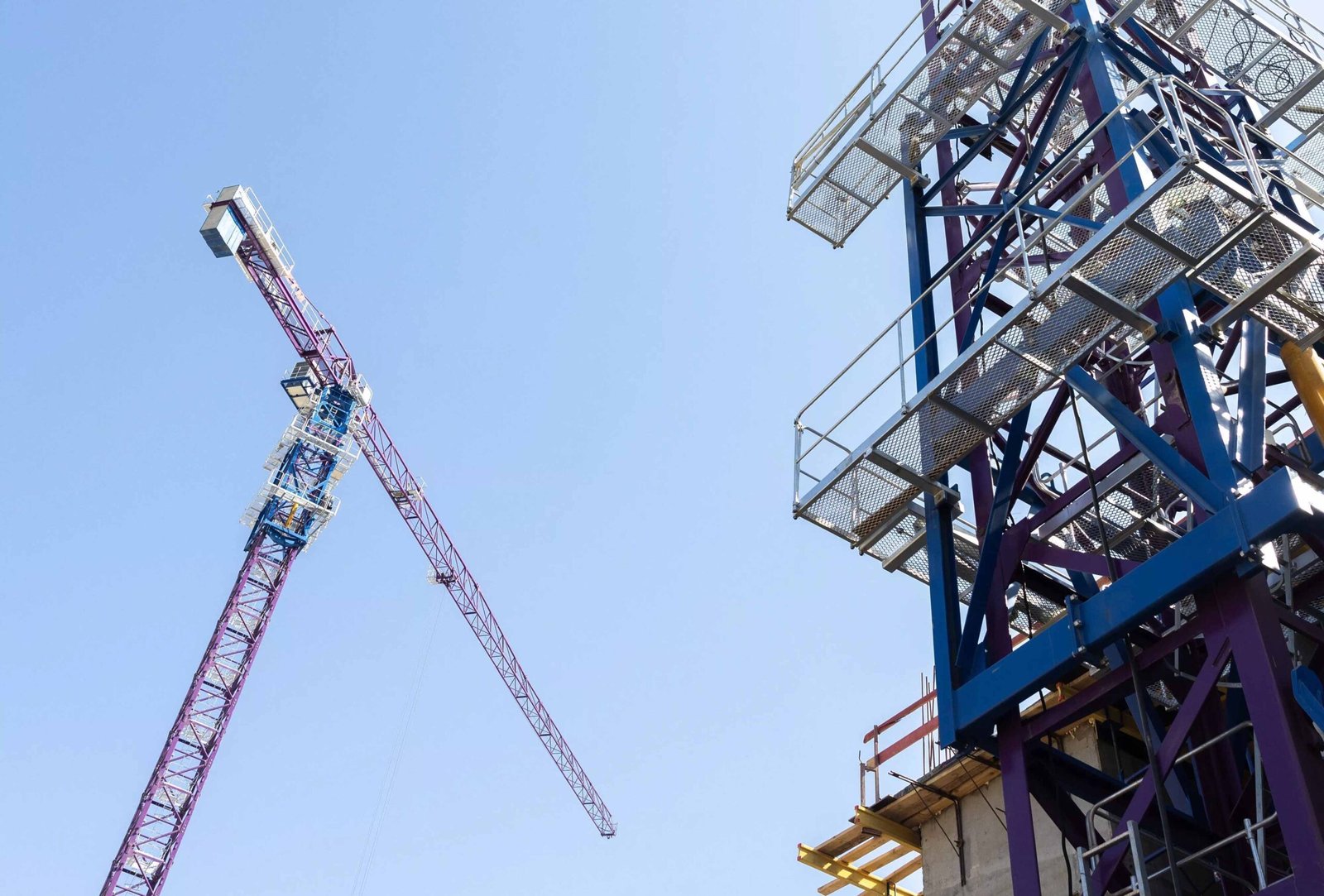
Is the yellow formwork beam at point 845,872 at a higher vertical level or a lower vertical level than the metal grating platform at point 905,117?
lower

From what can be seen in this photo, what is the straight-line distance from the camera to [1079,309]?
1238 centimetres

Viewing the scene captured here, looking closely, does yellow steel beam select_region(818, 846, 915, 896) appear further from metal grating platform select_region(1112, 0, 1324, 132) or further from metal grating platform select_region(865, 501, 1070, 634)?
metal grating platform select_region(1112, 0, 1324, 132)

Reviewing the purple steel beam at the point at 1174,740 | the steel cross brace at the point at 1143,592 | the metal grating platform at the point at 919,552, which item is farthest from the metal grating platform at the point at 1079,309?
the purple steel beam at the point at 1174,740

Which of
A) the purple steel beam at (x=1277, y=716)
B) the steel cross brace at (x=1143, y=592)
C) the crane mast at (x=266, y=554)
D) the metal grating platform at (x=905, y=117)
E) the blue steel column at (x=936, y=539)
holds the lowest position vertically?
the purple steel beam at (x=1277, y=716)

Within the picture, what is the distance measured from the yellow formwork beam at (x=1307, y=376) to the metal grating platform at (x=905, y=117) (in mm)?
5417

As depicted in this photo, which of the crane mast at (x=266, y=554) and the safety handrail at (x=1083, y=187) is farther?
the crane mast at (x=266, y=554)

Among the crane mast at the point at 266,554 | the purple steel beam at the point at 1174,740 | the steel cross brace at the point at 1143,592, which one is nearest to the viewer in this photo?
the steel cross brace at the point at 1143,592

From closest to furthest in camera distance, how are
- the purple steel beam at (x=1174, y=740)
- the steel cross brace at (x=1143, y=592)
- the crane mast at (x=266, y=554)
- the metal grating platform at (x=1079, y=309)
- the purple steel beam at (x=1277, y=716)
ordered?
the purple steel beam at (x=1277, y=716)
the steel cross brace at (x=1143, y=592)
the purple steel beam at (x=1174, y=740)
the metal grating platform at (x=1079, y=309)
the crane mast at (x=266, y=554)

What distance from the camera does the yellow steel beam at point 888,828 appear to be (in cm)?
1886

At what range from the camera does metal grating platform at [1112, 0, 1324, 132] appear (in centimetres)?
1630

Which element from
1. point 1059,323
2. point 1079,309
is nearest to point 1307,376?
point 1079,309

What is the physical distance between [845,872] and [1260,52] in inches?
494

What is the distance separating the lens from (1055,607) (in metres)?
16.5

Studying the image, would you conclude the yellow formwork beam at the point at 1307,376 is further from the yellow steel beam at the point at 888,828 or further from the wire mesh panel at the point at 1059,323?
the yellow steel beam at the point at 888,828
